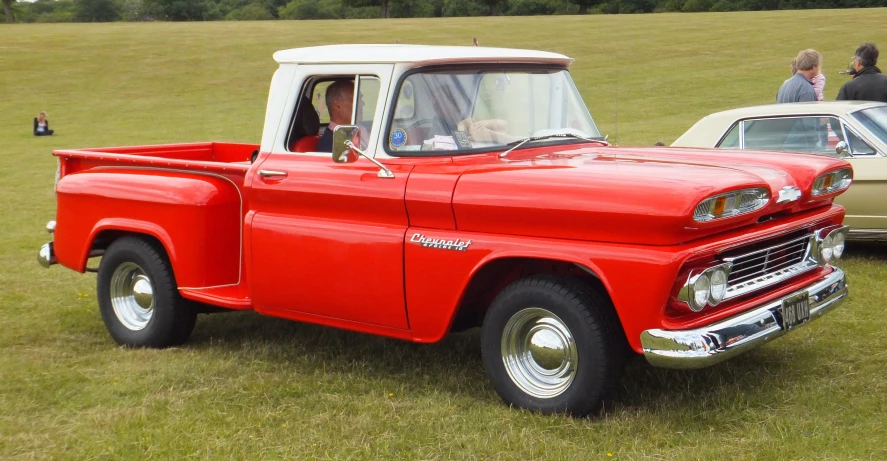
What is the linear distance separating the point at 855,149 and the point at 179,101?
28581 millimetres

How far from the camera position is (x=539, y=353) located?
4820 mm

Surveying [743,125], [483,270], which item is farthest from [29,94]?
[483,270]

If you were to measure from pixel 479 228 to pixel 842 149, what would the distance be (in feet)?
15.5

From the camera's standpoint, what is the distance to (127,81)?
1506 inches

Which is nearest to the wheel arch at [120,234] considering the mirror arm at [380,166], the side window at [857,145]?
the mirror arm at [380,166]

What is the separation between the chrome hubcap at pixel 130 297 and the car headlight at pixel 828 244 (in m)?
4.05

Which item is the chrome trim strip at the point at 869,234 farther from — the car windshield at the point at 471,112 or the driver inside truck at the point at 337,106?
the driver inside truck at the point at 337,106

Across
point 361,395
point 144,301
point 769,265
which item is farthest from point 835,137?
point 144,301

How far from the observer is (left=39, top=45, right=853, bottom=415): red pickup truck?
14.6 feet

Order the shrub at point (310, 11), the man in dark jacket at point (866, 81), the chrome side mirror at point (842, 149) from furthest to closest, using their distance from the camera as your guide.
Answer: the shrub at point (310, 11) < the man in dark jacket at point (866, 81) < the chrome side mirror at point (842, 149)

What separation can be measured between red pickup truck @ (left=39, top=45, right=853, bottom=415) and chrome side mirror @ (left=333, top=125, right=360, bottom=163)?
0.01 meters

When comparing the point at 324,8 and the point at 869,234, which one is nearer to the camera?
the point at 869,234

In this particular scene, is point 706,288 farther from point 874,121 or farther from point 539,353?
point 874,121

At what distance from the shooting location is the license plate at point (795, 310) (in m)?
4.79
